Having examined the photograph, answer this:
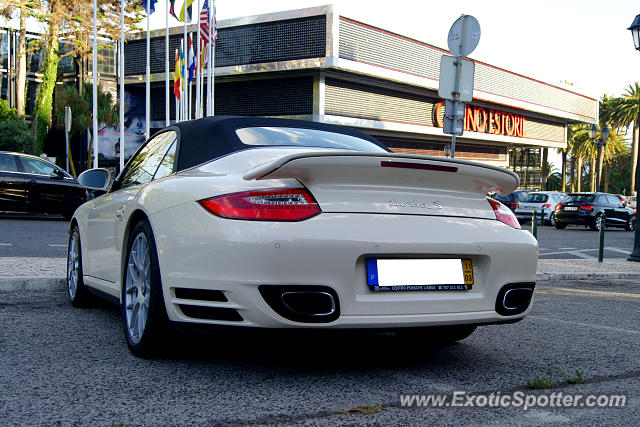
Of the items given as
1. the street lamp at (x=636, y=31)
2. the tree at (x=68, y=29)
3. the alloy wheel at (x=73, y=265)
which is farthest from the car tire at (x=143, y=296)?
the tree at (x=68, y=29)

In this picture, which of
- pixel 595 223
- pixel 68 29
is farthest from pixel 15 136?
pixel 595 223

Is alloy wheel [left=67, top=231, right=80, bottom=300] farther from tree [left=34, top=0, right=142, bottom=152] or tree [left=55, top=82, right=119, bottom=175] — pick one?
tree [left=55, top=82, right=119, bottom=175]

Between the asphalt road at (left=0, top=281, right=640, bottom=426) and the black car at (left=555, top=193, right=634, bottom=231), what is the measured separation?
22.6 meters

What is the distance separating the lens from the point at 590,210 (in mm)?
26641

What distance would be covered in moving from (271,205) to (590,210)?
2548 centimetres

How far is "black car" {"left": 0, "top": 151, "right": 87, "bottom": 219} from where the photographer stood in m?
17.0

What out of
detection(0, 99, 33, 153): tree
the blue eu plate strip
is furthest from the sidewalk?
detection(0, 99, 33, 153): tree

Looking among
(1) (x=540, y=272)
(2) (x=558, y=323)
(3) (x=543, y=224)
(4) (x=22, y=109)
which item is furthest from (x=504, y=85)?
(2) (x=558, y=323)

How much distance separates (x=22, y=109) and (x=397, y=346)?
4441cm

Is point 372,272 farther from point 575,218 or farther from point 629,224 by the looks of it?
point 629,224

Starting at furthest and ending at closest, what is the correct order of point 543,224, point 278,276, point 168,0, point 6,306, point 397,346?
point 543,224 → point 168,0 → point 6,306 → point 397,346 → point 278,276

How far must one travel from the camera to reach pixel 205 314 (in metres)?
3.36

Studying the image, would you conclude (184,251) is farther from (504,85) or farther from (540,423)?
(504,85)

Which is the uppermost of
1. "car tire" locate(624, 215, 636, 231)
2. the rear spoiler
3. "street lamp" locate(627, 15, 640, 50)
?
"street lamp" locate(627, 15, 640, 50)
